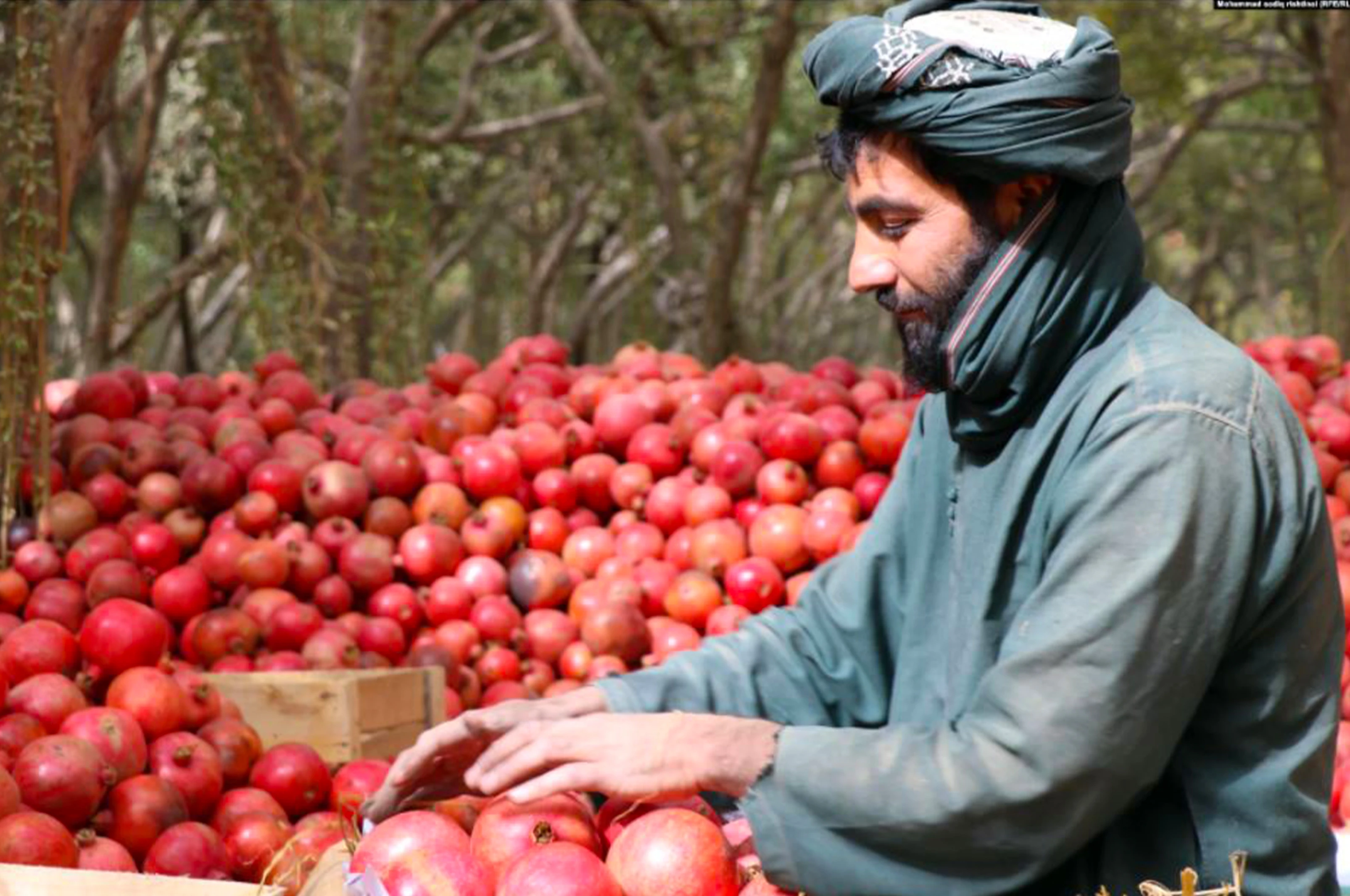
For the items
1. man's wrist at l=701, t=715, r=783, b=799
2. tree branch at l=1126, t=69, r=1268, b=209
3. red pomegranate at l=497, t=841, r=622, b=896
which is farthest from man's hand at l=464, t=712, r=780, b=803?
tree branch at l=1126, t=69, r=1268, b=209

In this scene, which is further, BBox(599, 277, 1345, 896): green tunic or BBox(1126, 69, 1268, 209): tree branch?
BBox(1126, 69, 1268, 209): tree branch

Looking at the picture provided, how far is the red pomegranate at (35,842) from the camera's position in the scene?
252 cm

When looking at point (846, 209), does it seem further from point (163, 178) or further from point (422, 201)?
point (163, 178)

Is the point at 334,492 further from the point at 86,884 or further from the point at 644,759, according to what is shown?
the point at 644,759

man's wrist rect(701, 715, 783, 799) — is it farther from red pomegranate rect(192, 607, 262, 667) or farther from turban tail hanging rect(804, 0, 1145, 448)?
red pomegranate rect(192, 607, 262, 667)

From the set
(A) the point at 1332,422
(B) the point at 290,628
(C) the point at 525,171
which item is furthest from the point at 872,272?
(C) the point at 525,171

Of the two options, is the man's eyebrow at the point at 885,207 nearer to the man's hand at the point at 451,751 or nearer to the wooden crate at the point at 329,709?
the man's hand at the point at 451,751

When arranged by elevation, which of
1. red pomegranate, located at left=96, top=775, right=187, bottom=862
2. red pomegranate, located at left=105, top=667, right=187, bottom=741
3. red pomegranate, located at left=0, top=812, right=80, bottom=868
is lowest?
red pomegranate, located at left=96, top=775, right=187, bottom=862

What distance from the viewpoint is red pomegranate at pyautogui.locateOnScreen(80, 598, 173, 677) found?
3.62 metres

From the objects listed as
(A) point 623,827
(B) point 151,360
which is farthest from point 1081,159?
(B) point 151,360

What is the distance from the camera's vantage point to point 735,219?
8867 millimetres

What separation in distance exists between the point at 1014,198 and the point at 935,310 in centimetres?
20

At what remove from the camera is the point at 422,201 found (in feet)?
30.1

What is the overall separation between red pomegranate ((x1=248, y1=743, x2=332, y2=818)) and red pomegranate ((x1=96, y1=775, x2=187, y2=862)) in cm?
31
